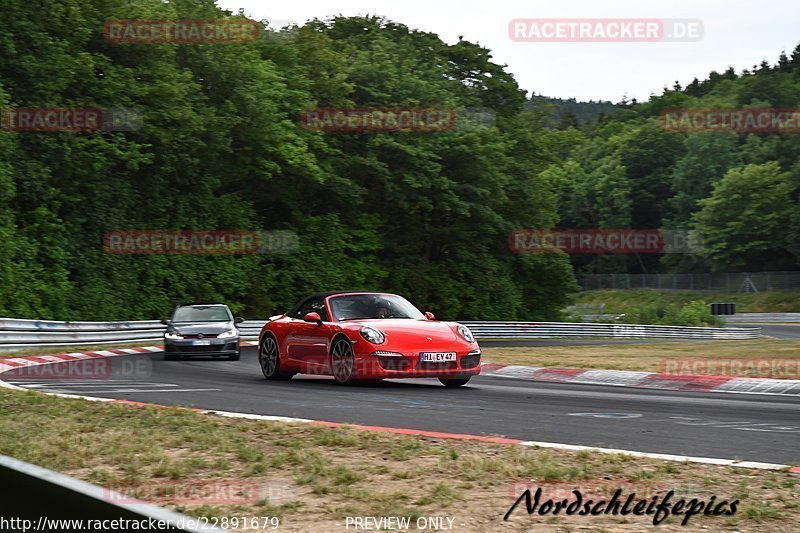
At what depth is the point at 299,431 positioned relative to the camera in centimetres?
945

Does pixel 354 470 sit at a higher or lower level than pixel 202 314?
lower

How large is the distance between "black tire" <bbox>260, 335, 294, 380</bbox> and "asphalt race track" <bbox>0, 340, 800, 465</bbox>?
45cm

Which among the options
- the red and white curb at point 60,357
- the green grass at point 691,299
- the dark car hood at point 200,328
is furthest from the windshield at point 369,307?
the green grass at point 691,299

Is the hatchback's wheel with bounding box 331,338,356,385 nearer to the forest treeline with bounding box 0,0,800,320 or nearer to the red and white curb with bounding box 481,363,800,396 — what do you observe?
the red and white curb with bounding box 481,363,800,396

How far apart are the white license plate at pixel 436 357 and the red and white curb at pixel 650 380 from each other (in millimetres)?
3176

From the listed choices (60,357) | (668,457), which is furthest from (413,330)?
(60,357)

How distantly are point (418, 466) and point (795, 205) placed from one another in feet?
322

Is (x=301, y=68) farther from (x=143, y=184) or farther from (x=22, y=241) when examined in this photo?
(x=22, y=241)

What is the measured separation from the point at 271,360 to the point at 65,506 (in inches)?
545

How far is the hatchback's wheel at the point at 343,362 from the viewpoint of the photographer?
15.0 m

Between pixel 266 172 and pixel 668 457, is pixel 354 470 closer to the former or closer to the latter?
pixel 668 457

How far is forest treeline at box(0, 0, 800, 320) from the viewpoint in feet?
110

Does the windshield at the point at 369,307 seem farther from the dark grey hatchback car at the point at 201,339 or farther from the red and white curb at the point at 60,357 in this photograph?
the dark grey hatchback car at the point at 201,339

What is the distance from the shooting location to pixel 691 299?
312 feet
